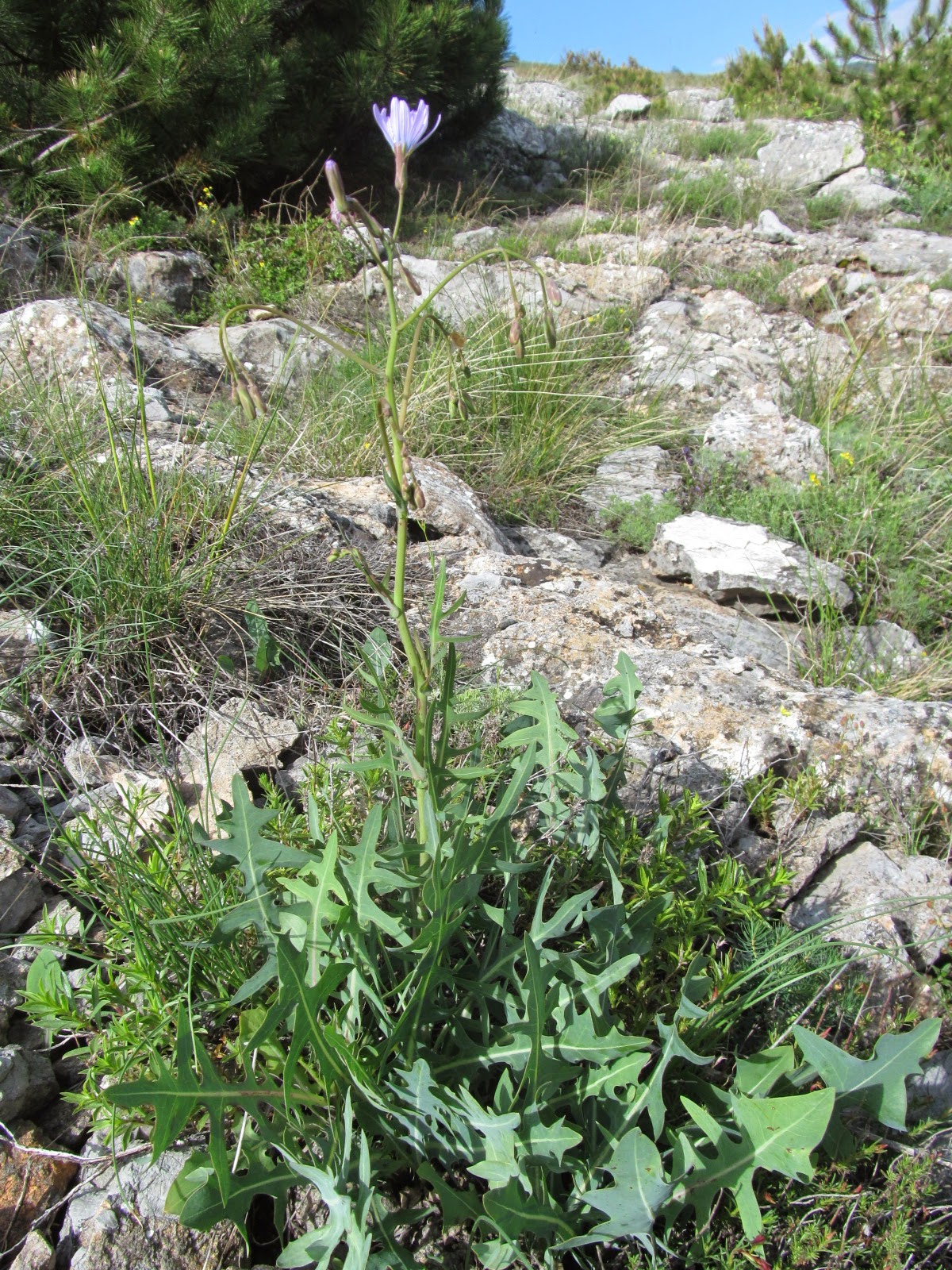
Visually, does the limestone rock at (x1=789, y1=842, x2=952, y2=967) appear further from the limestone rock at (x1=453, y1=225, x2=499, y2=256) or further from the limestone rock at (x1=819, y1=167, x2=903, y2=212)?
the limestone rock at (x1=819, y1=167, x2=903, y2=212)

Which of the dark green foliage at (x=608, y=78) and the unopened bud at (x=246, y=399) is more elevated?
the dark green foliage at (x=608, y=78)

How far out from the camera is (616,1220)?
1104mm

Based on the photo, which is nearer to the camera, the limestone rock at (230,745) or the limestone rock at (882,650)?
the limestone rock at (230,745)

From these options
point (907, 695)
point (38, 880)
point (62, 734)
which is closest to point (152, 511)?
point (62, 734)

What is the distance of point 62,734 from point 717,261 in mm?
6480

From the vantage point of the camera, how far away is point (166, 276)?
557cm

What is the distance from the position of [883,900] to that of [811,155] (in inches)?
397

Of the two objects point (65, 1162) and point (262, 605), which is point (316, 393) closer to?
point (262, 605)

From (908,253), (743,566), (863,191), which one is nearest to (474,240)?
(908,253)

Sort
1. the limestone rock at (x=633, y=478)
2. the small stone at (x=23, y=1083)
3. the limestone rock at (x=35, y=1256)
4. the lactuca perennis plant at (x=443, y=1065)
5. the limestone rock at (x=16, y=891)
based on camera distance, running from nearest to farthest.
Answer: the lactuca perennis plant at (x=443, y=1065)
the limestone rock at (x=35, y=1256)
the small stone at (x=23, y=1083)
the limestone rock at (x=16, y=891)
the limestone rock at (x=633, y=478)

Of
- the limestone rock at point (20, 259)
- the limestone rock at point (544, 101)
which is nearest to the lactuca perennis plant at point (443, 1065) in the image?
the limestone rock at point (20, 259)

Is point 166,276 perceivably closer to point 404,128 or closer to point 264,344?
point 264,344

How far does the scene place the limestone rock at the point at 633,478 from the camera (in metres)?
3.88

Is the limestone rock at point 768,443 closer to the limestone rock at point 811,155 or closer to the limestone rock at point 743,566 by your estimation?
the limestone rock at point 743,566
